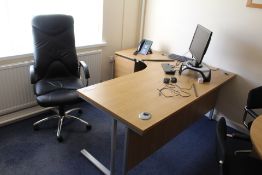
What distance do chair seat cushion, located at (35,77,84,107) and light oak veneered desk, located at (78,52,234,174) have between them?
399 mm

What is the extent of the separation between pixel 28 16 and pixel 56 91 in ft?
3.14

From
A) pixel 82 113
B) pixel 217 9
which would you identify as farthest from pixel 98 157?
pixel 217 9

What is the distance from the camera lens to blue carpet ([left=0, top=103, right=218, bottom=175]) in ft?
6.90

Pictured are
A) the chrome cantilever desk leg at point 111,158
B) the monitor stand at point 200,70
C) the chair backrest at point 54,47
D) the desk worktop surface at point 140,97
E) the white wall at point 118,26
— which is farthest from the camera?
the white wall at point 118,26

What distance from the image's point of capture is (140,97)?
1.91 metres

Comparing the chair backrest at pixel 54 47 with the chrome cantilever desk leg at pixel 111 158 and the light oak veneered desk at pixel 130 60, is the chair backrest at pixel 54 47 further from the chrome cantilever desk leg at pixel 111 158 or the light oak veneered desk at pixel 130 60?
the chrome cantilever desk leg at pixel 111 158

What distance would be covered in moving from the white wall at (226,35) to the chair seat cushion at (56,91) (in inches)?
60.4

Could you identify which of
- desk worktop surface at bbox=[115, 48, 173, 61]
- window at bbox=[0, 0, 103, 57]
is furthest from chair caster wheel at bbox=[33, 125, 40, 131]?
desk worktop surface at bbox=[115, 48, 173, 61]

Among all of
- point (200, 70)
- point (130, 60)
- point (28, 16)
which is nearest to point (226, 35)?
point (200, 70)

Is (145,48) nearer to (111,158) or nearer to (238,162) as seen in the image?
(111,158)

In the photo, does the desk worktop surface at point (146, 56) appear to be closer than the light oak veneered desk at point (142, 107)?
No

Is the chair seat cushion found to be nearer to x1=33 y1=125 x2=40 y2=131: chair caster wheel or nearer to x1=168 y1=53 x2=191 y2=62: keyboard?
x1=33 y1=125 x2=40 y2=131: chair caster wheel

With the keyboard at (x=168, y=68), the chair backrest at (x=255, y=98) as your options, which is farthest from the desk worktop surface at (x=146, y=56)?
the chair backrest at (x=255, y=98)

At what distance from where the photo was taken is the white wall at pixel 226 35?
2572mm
